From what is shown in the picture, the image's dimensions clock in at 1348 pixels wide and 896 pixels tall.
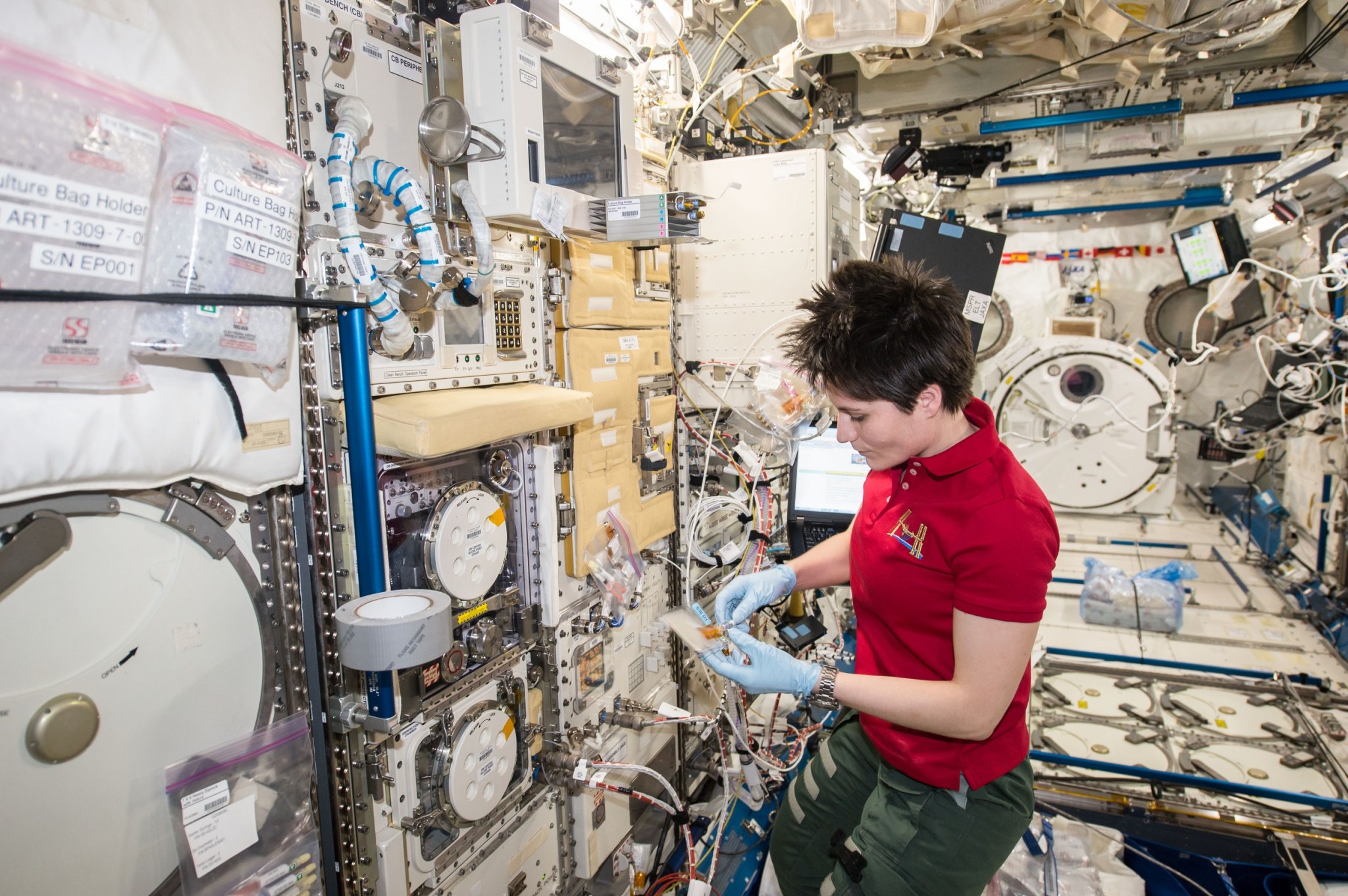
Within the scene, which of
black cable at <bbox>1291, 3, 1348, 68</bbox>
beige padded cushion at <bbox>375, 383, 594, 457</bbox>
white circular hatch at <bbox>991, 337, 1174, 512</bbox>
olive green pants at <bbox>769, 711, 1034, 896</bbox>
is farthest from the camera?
white circular hatch at <bbox>991, 337, 1174, 512</bbox>

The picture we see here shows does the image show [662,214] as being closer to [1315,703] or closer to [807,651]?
[807,651]

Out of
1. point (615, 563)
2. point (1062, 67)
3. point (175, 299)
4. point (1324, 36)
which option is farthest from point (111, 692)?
point (1324, 36)

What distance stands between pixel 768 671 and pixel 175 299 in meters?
1.79

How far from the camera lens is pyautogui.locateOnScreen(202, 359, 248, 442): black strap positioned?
166cm

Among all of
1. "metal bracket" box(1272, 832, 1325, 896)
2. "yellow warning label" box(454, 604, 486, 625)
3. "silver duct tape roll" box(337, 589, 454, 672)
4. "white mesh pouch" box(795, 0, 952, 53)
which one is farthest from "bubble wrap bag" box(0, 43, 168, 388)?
"metal bracket" box(1272, 832, 1325, 896)

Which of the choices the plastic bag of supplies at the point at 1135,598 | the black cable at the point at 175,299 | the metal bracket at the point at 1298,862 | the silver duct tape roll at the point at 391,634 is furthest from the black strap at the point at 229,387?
the plastic bag of supplies at the point at 1135,598

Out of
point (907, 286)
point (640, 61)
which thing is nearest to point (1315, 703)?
point (907, 286)

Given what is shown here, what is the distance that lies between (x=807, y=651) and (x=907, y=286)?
2438 mm

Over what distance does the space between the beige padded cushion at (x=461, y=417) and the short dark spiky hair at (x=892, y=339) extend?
2.97 feet

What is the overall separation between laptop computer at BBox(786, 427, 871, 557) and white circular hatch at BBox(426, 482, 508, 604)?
6.79 feet

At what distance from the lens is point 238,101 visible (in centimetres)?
166

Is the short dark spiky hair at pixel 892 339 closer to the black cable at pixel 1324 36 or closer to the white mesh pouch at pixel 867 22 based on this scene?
the white mesh pouch at pixel 867 22

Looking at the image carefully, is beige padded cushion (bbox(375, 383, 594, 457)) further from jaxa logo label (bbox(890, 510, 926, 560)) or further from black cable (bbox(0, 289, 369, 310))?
jaxa logo label (bbox(890, 510, 926, 560))

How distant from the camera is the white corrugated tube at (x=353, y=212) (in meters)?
1.82
